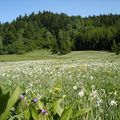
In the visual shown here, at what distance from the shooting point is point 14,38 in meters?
198

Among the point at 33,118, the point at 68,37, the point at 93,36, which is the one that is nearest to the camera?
the point at 33,118

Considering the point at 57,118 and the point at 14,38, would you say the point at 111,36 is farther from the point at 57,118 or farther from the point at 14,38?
the point at 57,118

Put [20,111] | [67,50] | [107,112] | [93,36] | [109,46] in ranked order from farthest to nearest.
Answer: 1. [93,36]
2. [109,46]
3. [67,50]
4. [107,112]
5. [20,111]

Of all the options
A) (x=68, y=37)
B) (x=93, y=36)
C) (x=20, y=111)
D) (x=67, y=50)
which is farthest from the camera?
(x=68, y=37)

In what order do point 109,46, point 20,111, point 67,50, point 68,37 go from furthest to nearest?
1. point 68,37
2. point 109,46
3. point 67,50
4. point 20,111

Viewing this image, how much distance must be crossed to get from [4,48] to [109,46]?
46.0m

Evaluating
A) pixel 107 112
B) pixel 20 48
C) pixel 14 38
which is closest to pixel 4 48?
pixel 20 48

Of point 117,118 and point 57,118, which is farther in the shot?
point 117,118

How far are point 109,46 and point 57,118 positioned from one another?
15232cm

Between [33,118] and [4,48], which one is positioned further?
[4,48]

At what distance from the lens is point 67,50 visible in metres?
137

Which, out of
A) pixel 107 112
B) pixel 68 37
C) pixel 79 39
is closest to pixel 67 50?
pixel 79 39

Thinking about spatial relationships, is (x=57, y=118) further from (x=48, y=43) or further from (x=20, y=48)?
(x=48, y=43)

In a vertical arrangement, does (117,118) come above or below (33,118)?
below
